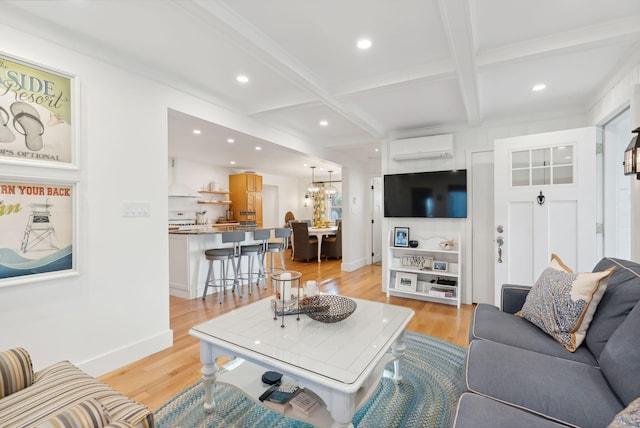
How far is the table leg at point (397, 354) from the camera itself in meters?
2.10

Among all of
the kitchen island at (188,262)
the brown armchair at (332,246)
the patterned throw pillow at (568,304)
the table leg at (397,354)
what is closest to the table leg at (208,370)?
the table leg at (397,354)

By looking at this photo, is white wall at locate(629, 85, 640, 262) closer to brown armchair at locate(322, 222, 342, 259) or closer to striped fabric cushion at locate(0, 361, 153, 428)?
striped fabric cushion at locate(0, 361, 153, 428)

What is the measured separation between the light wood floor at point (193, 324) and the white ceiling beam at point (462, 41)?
92.7 inches

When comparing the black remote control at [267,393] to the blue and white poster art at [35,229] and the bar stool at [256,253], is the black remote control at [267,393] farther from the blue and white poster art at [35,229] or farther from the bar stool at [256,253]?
the bar stool at [256,253]

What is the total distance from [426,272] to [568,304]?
2413 mm

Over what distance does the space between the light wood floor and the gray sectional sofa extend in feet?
4.22

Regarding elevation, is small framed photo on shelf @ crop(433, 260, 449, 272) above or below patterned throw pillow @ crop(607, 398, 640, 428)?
below

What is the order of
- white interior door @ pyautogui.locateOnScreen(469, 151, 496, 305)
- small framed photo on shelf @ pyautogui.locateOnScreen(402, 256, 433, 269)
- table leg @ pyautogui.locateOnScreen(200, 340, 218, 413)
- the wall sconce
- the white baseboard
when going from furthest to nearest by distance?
small framed photo on shelf @ pyautogui.locateOnScreen(402, 256, 433, 269) → white interior door @ pyautogui.locateOnScreen(469, 151, 496, 305) → the white baseboard → the wall sconce → table leg @ pyautogui.locateOnScreen(200, 340, 218, 413)

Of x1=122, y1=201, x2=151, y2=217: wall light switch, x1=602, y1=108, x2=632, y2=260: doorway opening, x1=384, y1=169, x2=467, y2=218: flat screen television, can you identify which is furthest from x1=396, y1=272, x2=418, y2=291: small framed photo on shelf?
x1=122, y1=201, x2=151, y2=217: wall light switch

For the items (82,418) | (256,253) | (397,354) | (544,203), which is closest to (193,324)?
(256,253)

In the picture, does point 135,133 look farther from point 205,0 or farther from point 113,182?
point 205,0

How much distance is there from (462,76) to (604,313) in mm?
1905

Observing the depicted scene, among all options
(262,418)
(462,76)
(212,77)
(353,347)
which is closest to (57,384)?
(262,418)

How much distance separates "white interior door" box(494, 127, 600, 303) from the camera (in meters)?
2.87
